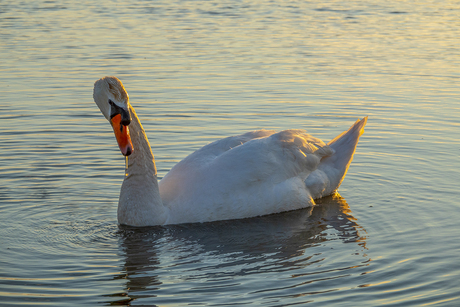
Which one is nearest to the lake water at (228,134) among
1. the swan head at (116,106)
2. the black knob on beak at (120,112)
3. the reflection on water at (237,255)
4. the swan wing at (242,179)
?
the reflection on water at (237,255)

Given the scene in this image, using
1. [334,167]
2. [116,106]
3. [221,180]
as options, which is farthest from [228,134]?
[116,106]

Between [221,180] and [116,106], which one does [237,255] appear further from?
[116,106]

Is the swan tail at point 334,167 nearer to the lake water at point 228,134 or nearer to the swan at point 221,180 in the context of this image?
the swan at point 221,180

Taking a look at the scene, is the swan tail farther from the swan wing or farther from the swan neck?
the swan neck

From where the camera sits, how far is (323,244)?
318 inches

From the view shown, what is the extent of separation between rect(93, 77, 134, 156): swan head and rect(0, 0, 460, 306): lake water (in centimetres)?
132

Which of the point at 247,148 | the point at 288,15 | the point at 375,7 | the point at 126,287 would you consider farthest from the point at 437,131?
the point at 375,7

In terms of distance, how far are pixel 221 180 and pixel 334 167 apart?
2.25 metres

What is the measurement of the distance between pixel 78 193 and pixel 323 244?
3739 mm

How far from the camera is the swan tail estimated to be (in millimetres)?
9994

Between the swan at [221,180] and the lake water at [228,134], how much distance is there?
0.22 m

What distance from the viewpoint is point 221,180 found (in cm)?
875

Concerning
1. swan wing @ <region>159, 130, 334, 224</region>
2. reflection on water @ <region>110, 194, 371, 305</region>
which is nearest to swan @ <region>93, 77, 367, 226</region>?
swan wing @ <region>159, 130, 334, 224</region>

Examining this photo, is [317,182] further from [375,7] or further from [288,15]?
[375,7]
